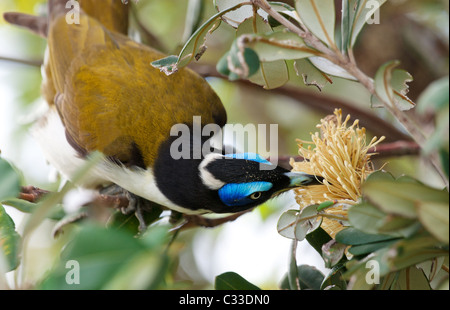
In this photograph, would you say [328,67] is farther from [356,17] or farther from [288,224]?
[288,224]

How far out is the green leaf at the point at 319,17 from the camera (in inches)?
44.6

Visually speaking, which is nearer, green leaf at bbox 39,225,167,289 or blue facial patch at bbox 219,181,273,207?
green leaf at bbox 39,225,167,289

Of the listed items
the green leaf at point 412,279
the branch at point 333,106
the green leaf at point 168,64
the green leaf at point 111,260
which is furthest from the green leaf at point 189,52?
the branch at point 333,106

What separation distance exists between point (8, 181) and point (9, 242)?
15 centimetres

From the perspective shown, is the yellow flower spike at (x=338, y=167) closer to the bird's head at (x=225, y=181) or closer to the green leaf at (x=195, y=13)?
the bird's head at (x=225, y=181)

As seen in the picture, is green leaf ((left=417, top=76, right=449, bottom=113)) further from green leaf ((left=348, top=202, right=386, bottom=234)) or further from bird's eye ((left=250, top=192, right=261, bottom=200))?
bird's eye ((left=250, top=192, right=261, bottom=200))

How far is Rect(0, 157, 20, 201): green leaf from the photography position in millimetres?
1173

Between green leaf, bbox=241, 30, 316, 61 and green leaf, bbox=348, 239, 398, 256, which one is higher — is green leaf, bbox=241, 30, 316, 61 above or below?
above

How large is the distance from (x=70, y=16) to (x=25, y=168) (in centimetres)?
89

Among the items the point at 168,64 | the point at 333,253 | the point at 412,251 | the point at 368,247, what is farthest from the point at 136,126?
the point at 412,251

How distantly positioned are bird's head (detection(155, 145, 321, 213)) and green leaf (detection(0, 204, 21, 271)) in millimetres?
689

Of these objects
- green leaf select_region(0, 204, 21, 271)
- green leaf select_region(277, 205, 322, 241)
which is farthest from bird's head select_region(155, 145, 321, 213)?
green leaf select_region(0, 204, 21, 271)

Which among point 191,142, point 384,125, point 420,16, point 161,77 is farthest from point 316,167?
point 420,16

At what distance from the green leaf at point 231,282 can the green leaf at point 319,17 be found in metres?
0.65
